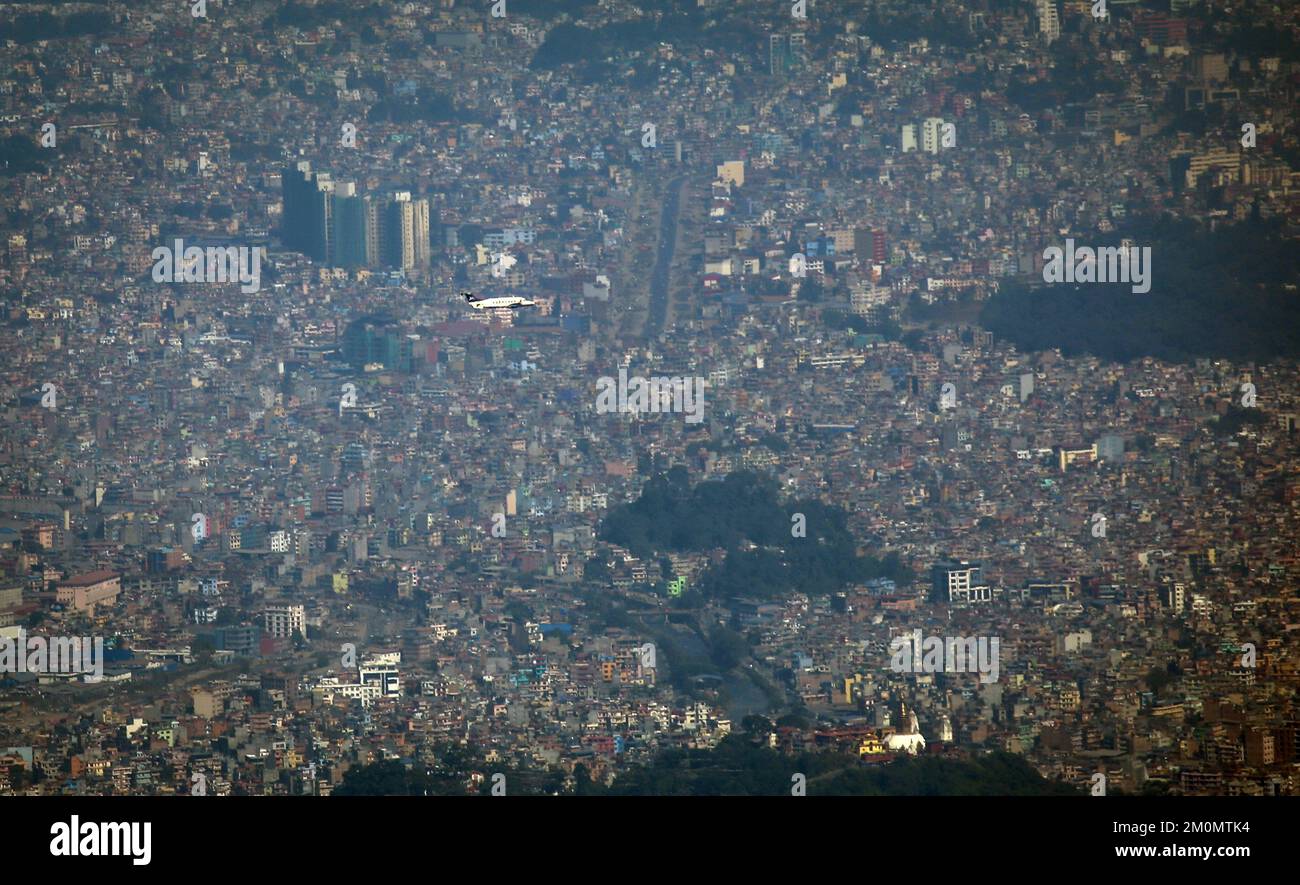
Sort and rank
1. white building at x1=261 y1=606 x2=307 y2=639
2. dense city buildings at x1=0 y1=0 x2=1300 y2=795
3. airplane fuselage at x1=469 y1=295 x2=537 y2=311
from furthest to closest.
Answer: airplane fuselage at x1=469 y1=295 x2=537 y2=311 → white building at x1=261 y1=606 x2=307 y2=639 → dense city buildings at x1=0 y1=0 x2=1300 y2=795

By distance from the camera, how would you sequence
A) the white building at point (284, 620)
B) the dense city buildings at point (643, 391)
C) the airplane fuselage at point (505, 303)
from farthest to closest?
the airplane fuselage at point (505, 303)
the white building at point (284, 620)
the dense city buildings at point (643, 391)

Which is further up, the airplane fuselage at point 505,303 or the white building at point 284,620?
the airplane fuselage at point 505,303

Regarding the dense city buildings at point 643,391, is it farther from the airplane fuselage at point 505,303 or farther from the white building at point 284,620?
the airplane fuselage at point 505,303

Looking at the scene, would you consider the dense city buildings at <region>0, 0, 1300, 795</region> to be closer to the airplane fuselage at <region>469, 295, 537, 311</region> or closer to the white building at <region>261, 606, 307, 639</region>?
the white building at <region>261, 606, 307, 639</region>

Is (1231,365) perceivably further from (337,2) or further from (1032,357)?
(337,2)

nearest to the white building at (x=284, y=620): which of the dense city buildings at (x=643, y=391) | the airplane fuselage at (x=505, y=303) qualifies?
the dense city buildings at (x=643, y=391)

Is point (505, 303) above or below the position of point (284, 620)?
above

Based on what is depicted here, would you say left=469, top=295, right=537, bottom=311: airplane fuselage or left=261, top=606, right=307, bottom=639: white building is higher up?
left=469, top=295, right=537, bottom=311: airplane fuselage

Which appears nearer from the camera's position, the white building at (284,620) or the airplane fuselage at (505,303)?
the white building at (284,620)

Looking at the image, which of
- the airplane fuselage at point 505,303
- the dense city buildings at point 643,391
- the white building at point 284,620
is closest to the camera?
the dense city buildings at point 643,391

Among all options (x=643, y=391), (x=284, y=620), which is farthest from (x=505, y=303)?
(x=284, y=620)

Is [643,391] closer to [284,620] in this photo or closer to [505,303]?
[505,303]

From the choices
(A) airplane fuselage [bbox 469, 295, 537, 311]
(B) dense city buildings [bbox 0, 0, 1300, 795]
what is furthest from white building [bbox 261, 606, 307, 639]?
(A) airplane fuselage [bbox 469, 295, 537, 311]

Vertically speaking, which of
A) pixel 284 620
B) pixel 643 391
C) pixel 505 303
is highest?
pixel 505 303
